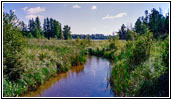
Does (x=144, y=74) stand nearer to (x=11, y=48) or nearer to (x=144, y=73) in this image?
(x=144, y=73)

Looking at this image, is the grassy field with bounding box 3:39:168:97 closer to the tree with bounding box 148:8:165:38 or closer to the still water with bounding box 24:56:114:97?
the still water with bounding box 24:56:114:97

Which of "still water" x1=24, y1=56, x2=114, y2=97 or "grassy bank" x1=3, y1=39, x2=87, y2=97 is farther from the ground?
"grassy bank" x1=3, y1=39, x2=87, y2=97

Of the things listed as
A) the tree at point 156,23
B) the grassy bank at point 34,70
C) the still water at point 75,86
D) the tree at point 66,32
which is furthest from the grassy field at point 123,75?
the tree at point 66,32

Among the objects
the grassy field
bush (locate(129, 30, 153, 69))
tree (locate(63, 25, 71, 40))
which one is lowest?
the grassy field

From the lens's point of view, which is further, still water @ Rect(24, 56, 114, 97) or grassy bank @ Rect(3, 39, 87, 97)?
still water @ Rect(24, 56, 114, 97)

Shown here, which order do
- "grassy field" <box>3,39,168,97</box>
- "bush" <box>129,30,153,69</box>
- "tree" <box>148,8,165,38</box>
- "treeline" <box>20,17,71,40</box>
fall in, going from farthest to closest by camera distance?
"treeline" <box>20,17,71,40</box>
"tree" <box>148,8,165,38</box>
"bush" <box>129,30,153,69</box>
"grassy field" <box>3,39,168,97</box>

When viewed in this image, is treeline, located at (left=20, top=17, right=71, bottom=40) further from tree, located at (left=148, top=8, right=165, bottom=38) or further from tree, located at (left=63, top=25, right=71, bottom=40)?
tree, located at (left=148, top=8, right=165, bottom=38)

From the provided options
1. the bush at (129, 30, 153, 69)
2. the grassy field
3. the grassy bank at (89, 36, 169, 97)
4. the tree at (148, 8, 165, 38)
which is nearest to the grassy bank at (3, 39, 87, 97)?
the grassy field

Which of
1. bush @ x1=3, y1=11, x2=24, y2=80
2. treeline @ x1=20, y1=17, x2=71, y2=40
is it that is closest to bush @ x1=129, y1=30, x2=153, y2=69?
bush @ x1=3, y1=11, x2=24, y2=80

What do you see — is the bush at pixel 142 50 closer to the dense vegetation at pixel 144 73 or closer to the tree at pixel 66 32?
the dense vegetation at pixel 144 73

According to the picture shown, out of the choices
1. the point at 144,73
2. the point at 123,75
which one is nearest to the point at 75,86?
the point at 123,75

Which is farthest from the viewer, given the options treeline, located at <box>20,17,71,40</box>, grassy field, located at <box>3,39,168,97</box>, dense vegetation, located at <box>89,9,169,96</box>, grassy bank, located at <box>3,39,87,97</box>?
treeline, located at <box>20,17,71,40</box>

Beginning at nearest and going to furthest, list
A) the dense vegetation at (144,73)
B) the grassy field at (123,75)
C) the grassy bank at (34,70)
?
the dense vegetation at (144,73)
the grassy field at (123,75)
the grassy bank at (34,70)

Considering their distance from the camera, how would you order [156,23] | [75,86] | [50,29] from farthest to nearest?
[50,29] < [156,23] < [75,86]
